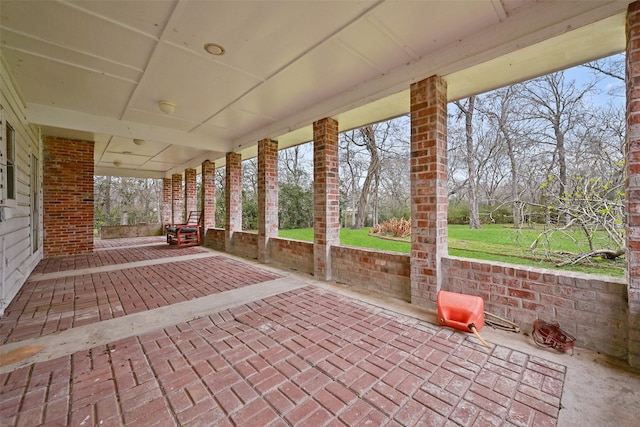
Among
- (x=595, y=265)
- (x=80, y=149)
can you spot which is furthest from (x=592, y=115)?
(x=80, y=149)

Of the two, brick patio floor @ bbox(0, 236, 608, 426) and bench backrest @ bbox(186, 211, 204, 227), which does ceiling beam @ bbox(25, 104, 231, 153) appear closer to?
bench backrest @ bbox(186, 211, 204, 227)

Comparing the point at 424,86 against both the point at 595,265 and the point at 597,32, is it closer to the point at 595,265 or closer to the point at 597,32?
the point at 597,32

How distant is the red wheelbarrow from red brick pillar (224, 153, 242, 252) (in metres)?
5.66

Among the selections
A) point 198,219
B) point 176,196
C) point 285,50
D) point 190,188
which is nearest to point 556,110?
point 285,50

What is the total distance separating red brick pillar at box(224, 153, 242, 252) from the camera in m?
6.92

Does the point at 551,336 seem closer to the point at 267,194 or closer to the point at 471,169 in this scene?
the point at 267,194

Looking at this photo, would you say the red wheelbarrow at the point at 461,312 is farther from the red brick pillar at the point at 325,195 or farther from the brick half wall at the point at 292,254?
the brick half wall at the point at 292,254

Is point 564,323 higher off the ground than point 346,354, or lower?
higher

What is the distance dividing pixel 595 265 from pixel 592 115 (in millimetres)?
2804

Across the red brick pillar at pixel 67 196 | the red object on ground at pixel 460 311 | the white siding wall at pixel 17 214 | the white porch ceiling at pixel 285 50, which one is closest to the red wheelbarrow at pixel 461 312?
the red object on ground at pixel 460 311

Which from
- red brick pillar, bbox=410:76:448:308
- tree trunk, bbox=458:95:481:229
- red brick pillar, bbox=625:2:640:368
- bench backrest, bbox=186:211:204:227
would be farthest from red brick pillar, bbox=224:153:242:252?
tree trunk, bbox=458:95:481:229

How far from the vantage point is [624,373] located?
6.15 ft

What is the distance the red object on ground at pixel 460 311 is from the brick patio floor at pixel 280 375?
0.11m

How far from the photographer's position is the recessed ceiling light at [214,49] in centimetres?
279
